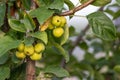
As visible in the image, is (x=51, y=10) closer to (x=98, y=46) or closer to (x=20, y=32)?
(x=20, y=32)

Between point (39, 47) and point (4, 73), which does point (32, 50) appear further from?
point (4, 73)

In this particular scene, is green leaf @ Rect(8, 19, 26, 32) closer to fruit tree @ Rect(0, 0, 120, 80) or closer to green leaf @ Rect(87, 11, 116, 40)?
fruit tree @ Rect(0, 0, 120, 80)

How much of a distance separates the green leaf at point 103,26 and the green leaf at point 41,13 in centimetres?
15

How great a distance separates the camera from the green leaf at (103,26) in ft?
3.27

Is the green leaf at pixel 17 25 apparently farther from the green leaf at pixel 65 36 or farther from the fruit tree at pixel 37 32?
the green leaf at pixel 65 36

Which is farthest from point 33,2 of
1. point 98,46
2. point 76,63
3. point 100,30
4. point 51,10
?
point 98,46

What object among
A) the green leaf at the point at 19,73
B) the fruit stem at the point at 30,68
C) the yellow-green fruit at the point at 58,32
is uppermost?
the yellow-green fruit at the point at 58,32

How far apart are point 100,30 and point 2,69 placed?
0.97 ft

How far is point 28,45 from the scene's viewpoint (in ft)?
2.99

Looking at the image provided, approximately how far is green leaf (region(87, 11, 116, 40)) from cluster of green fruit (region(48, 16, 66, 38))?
3.6 inches

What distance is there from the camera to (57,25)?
3.09 feet

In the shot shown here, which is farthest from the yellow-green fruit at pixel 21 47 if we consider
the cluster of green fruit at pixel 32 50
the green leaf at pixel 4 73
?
the green leaf at pixel 4 73

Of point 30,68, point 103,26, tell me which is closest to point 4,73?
point 30,68

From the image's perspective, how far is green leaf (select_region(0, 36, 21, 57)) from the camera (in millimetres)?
903
